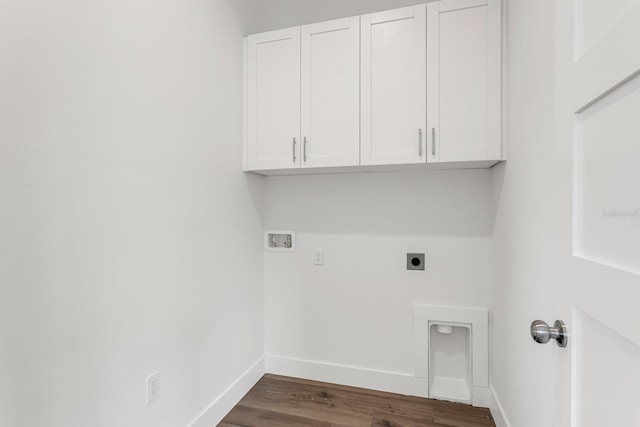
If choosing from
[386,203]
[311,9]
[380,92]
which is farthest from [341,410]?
[311,9]

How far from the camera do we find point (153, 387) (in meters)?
1.33

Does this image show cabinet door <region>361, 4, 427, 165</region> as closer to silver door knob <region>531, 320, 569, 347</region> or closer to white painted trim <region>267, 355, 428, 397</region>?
silver door knob <region>531, 320, 569, 347</region>

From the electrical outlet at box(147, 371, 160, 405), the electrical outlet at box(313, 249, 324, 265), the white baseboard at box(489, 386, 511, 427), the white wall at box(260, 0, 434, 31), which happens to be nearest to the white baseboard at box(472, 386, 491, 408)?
the white baseboard at box(489, 386, 511, 427)

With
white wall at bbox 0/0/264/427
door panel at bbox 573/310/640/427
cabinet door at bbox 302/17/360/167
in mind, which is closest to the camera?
door panel at bbox 573/310/640/427

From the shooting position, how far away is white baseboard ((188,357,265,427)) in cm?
165

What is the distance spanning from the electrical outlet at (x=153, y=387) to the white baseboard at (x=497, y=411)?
169 cm

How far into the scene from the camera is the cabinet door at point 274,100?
6.30ft

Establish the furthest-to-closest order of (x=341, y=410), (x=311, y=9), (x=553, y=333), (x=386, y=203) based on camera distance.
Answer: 1. (x=311, y=9)
2. (x=386, y=203)
3. (x=341, y=410)
4. (x=553, y=333)

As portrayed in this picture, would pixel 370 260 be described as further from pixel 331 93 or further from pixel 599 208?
pixel 599 208

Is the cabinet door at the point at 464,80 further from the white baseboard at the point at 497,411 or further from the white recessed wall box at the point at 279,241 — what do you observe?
the white baseboard at the point at 497,411

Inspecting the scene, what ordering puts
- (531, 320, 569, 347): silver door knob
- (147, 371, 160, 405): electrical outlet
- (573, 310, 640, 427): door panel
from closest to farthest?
(573, 310, 640, 427): door panel, (531, 320, 569, 347): silver door knob, (147, 371, 160, 405): electrical outlet

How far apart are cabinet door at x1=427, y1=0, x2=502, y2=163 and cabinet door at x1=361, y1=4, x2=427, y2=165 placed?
53 millimetres

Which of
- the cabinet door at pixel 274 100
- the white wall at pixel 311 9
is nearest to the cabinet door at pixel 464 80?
the white wall at pixel 311 9

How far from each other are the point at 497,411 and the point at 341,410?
88 centimetres
